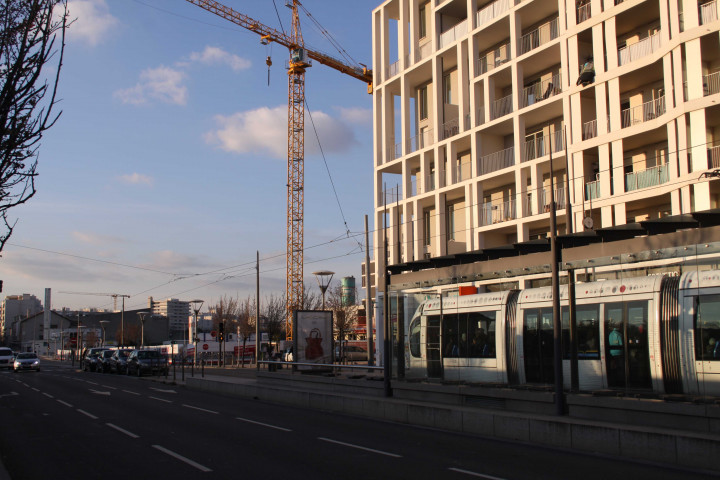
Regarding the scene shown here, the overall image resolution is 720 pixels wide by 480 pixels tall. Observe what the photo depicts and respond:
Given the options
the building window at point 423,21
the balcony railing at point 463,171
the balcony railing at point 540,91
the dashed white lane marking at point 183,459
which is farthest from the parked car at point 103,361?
the dashed white lane marking at point 183,459

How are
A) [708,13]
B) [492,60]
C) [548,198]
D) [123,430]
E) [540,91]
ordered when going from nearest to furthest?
[123,430]
[708,13]
[548,198]
[540,91]
[492,60]

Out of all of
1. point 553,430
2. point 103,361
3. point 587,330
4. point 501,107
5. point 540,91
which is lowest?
point 103,361

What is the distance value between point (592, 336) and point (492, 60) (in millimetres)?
31170

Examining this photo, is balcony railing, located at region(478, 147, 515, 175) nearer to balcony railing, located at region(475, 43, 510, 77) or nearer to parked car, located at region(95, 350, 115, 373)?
balcony railing, located at region(475, 43, 510, 77)

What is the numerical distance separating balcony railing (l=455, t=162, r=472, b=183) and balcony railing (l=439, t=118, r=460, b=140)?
2148 mm

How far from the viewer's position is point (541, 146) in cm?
3784

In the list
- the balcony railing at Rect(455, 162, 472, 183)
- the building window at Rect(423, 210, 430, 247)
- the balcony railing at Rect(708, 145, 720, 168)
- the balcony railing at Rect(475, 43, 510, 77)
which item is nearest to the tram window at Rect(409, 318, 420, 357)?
the balcony railing at Rect(708, 145, 720, 168)

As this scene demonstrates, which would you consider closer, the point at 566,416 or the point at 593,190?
the point at 566,416

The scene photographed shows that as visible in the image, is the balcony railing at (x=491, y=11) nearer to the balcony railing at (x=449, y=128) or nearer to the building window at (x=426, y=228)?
the balcony railing at (x=449, y=128)

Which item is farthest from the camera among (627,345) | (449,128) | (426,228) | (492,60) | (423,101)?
(423,101)

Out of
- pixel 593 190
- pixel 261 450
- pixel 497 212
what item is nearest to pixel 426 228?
pixel 497 212

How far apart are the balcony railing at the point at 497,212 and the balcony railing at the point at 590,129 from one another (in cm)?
597

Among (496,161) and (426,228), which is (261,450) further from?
(426,228)

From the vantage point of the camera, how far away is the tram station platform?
10.7m
